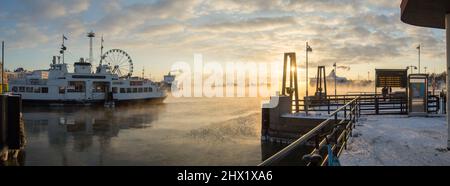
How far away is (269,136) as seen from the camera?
23953 mm

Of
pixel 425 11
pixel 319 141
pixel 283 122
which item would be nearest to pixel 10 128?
pixel 283 122

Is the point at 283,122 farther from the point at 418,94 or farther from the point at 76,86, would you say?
the point at 76,86

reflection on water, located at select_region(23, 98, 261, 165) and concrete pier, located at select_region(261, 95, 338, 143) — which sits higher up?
concrete pier, located at select_region(261, 95, 338, 143)

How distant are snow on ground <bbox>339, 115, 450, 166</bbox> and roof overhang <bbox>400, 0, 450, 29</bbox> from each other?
11.5ft

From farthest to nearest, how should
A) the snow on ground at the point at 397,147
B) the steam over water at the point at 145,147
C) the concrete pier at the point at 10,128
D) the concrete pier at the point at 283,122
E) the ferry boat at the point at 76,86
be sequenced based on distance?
the ferry boat at the point at 76,86 < the concrete pier at the point at 283,122 < the steam over water at the point at 145,147 < the concrete pier at the point at 10,128 < the snow on ground at the point at 397,147

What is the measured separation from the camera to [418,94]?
1936cm

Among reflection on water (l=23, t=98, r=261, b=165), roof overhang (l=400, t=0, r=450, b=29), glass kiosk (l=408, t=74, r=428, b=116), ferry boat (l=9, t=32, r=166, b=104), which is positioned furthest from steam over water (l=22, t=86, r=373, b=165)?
Answer: ferry boat (l=9, t=32, r=166, b=104)

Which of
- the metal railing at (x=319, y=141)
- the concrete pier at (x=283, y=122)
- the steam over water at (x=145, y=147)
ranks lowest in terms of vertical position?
the steam over water at (x=145, y=147)

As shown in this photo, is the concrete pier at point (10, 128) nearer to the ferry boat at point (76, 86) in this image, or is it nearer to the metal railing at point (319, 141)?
the metal railing at point (319, 141)

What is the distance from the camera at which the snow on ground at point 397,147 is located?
27.2 ft

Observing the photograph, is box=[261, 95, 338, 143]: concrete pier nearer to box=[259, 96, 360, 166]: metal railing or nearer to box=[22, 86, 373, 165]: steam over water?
box=[22, 86, 373, 165]: steam over water

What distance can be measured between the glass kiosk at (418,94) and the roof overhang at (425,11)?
26.5ft

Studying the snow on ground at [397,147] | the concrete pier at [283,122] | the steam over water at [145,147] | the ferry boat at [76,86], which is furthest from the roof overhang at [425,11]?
the ferry boat at [76,86]

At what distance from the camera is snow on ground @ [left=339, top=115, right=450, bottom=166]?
8289mm
